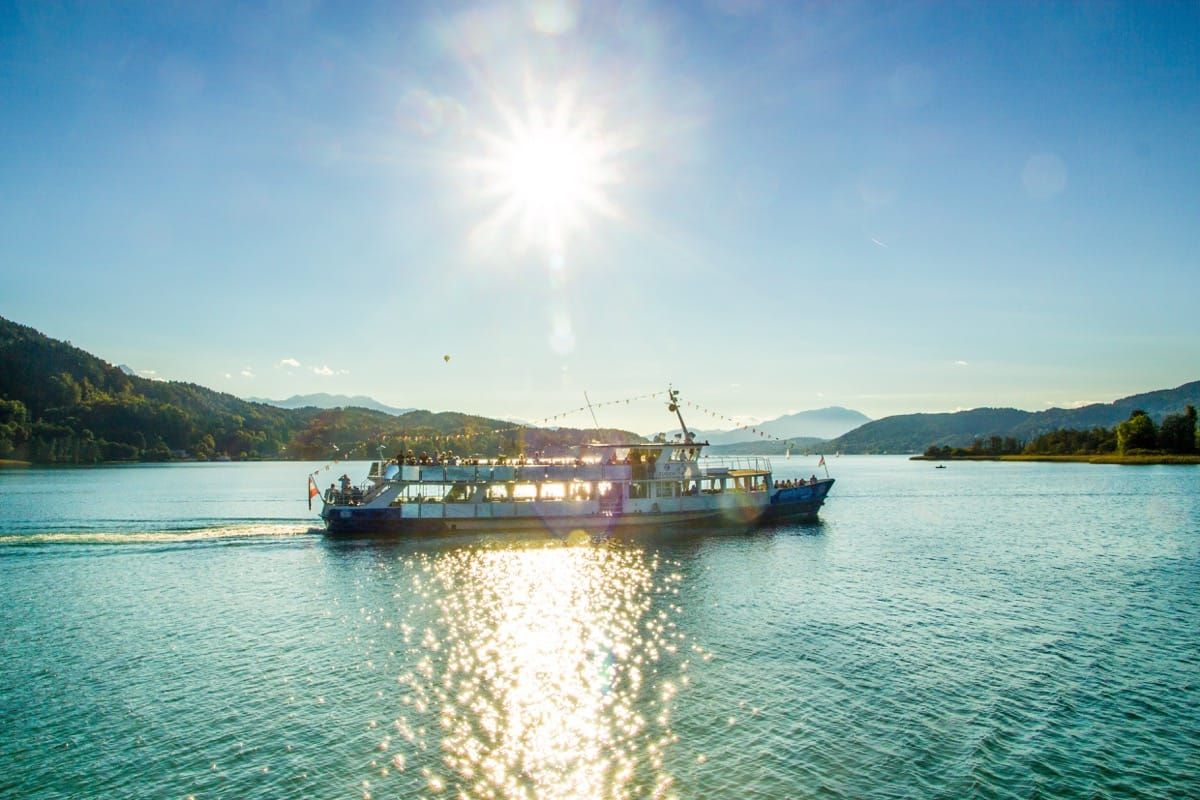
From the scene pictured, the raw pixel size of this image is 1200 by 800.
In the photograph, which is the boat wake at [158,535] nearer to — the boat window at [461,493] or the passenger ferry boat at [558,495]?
the passenger ferry boat at [558,495]

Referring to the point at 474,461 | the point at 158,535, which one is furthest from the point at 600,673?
the point at 158,535

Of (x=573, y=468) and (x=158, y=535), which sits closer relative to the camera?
(x=158, y=535)

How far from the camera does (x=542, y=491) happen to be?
71188mm

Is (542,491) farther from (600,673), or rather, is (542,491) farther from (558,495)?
(600,673)

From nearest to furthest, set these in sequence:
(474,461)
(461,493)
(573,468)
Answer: (474,461)
(461,493)
(573,468)

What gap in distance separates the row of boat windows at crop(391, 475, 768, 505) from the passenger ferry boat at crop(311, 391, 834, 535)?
0.34 ft

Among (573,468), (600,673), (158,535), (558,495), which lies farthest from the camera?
(558,495)

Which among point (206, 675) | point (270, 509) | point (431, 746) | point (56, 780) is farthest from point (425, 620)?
point (270, 509)

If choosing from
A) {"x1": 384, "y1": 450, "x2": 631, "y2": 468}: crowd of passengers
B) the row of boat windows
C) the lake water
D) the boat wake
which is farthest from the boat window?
the boat wake

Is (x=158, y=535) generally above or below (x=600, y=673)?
above

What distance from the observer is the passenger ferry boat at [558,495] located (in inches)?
2596

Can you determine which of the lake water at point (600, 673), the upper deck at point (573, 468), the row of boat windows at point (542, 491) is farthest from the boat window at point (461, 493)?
the lake water at point (600, 673)

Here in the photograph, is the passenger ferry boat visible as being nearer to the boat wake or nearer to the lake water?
the boat wake

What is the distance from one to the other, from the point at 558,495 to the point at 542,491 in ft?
5.73
